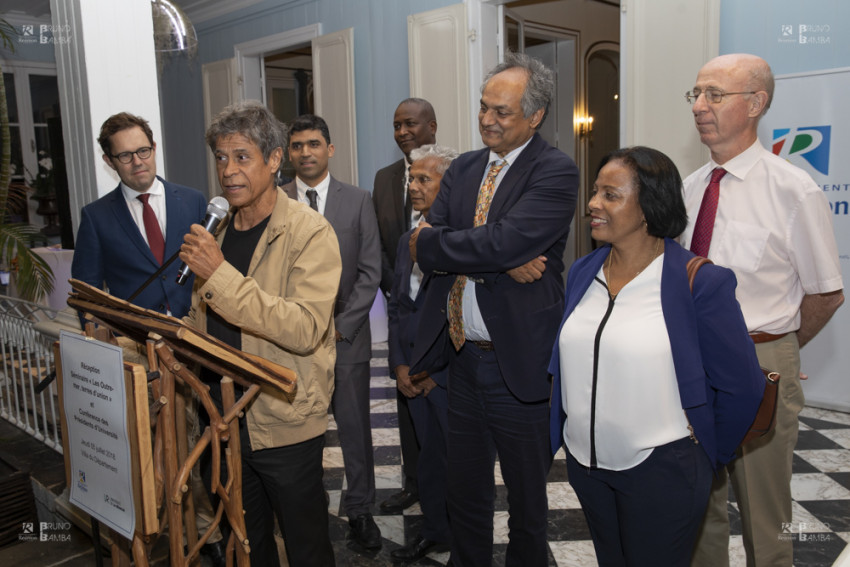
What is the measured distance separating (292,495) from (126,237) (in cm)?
130

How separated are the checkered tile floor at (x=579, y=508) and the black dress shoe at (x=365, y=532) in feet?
0.15

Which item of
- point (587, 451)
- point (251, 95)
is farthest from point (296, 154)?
point (251, 95)

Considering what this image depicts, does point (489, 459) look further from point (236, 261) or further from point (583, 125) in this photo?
point (583, 125)

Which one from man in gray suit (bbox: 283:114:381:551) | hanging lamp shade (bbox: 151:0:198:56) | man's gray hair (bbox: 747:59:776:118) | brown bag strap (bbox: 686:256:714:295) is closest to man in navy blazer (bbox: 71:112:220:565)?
man in gray suit (bbox: 283:114:381:551)

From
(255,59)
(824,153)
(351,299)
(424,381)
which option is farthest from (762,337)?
(255,59)

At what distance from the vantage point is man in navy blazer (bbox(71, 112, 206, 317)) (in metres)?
2.63

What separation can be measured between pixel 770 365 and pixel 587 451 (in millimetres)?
825

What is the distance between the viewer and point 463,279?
2.29 meters

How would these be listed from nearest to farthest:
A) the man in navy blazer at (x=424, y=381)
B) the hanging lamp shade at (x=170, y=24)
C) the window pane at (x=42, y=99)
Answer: the man in navy blazer at (x=424, y=381), the hanging lamp shade at (x=170, y=24), the window pane at (x=42, y=99)

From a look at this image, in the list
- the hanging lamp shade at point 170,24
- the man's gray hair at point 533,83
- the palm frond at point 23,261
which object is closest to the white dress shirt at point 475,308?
the man's gray hair at point 533,83

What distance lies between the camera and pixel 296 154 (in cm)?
306

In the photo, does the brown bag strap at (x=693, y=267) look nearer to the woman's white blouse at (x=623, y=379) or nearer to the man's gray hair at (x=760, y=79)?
the woman's white blouse at (x=623, y=379)

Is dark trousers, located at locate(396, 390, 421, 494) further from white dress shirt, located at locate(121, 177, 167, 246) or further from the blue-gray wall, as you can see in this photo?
the blue-gray wall

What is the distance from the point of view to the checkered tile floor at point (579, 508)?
283cm
